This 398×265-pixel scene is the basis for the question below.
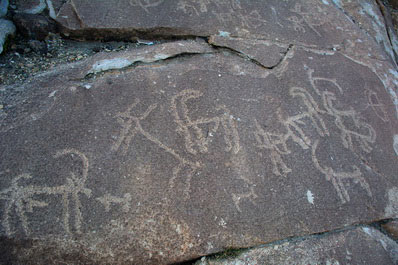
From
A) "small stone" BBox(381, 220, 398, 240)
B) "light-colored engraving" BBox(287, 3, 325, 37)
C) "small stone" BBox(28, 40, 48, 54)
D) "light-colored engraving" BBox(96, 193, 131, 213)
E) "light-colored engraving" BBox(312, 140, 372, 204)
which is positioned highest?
"light-colored engraving" BBox(287, 3, 325, 37)

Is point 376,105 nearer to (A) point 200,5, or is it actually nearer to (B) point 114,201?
(A) point 200,5

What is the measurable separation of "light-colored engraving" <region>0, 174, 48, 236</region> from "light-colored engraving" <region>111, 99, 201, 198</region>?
387 mm

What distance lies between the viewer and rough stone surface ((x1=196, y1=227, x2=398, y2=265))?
136 cm

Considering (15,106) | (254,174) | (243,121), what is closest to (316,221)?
(254,174)

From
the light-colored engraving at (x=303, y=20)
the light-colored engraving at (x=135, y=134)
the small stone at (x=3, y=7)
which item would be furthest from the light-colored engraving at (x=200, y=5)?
the small stone at (x=3, y=7)

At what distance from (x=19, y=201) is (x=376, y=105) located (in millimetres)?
2208

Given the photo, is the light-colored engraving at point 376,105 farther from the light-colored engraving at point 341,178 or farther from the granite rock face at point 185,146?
the light-colored engraving at point 341,178

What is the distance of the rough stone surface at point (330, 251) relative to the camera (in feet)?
4.45

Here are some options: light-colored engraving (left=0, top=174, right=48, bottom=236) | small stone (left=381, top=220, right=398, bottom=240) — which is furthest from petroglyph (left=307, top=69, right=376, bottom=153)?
light-colored engraving (left=0, top=174, right=48, bottom=236)

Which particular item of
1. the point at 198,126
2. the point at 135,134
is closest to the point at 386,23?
the point at 198,126

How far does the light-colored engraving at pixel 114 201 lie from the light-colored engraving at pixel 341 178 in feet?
3.28

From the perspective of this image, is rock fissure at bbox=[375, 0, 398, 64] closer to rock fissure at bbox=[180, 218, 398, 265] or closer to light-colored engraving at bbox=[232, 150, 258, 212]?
rock fissure at bbox=[180, 218, 398, 265]

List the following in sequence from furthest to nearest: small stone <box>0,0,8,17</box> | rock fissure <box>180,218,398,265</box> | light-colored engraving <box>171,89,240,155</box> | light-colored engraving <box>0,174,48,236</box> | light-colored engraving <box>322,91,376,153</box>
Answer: small stone <box>0,0,8,17</box> → light-colored engraving <box>322,91,376,153</box> → light-colored engraving <box>171,89,240,155</box> → rock fissure <box>180,218,398,265</box> → light-colored engraving <box>0,174,48,236</box>

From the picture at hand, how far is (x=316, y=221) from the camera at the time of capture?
148cm
